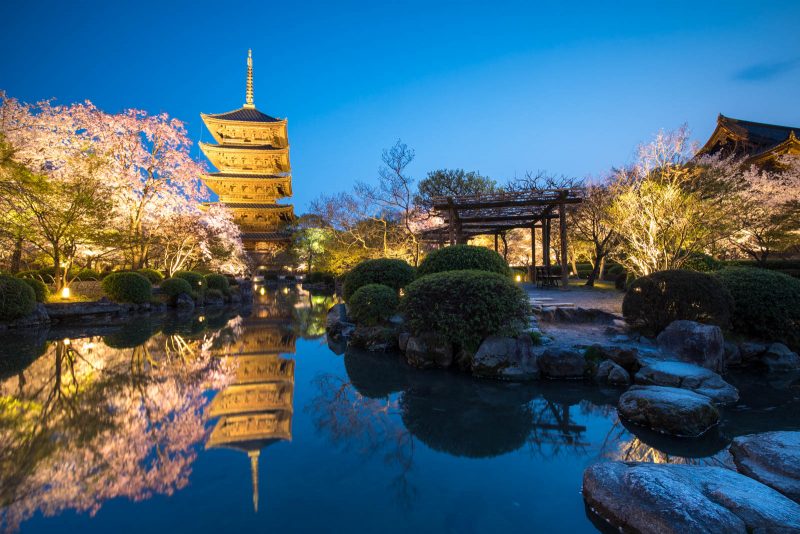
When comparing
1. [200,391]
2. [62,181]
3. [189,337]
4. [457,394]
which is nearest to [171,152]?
[62,181]

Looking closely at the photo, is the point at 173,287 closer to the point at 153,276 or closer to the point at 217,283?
the point at 153,276

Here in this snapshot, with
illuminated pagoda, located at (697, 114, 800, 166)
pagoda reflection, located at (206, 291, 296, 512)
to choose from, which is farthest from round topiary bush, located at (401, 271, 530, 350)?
illuminated pagoda, located at (697, 114, 800, 166)

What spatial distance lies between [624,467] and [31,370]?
26.9 ft

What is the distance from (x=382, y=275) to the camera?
30.8 ft

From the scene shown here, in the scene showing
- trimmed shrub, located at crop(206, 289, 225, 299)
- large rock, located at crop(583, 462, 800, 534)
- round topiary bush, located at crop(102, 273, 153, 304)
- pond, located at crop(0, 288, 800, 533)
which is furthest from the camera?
trimmed shrub, located at crop(206, 289, 225, 299)

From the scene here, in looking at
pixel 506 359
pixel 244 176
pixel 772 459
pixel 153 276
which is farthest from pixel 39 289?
pixel 244 176

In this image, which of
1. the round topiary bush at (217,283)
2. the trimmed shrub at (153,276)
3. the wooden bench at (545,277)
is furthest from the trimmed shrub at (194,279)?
the wooden bench at (545,277)

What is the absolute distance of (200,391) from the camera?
5.07 meters

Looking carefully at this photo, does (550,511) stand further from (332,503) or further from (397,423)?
(397,423)

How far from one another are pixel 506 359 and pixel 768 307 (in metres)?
4.80

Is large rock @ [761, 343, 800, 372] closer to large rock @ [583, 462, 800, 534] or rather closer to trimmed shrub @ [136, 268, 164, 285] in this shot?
large rock @ [583, 462, 800, 534]

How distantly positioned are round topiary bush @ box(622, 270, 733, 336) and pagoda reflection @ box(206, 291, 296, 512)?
6.05 metres

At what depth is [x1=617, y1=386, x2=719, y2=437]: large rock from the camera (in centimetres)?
374

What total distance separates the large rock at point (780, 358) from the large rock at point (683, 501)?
198 inches
